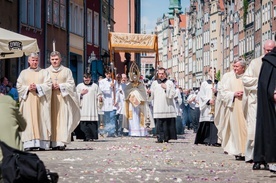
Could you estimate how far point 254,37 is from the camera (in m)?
105

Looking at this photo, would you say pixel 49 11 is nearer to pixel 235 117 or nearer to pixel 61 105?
pixel 61 105

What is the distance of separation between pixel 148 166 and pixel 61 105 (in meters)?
5.90

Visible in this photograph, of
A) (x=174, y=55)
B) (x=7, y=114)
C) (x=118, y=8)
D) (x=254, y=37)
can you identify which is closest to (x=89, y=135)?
(x=7, y=114)

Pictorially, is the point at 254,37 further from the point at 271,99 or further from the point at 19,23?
the point at 271,99

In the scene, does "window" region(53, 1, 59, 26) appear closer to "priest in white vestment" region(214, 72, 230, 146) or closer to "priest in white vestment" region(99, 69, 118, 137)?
"priest in white vestment" region(99, 69, 118, 137)

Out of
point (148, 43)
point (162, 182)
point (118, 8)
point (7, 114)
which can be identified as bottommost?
point (162, 182)

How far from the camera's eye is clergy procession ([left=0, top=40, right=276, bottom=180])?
14.1 meters

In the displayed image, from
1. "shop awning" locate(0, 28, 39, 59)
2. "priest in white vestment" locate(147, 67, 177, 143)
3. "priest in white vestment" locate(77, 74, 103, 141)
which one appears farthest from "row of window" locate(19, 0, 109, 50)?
"shop awning" locate(0, 28, 39, 59)

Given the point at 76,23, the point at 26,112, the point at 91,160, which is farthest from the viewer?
the point at 76,23

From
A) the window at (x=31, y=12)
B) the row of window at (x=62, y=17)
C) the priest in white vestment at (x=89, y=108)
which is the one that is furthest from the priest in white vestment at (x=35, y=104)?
the window at (x=31, y=12)

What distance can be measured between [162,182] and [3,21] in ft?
72.3

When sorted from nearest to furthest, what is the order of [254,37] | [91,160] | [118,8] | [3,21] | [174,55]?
[91,160]
[3,21]
[118,8]
[254,37]
[174,55]

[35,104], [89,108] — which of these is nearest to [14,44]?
[35,104]

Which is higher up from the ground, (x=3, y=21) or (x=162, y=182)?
(x=3, y=21)
